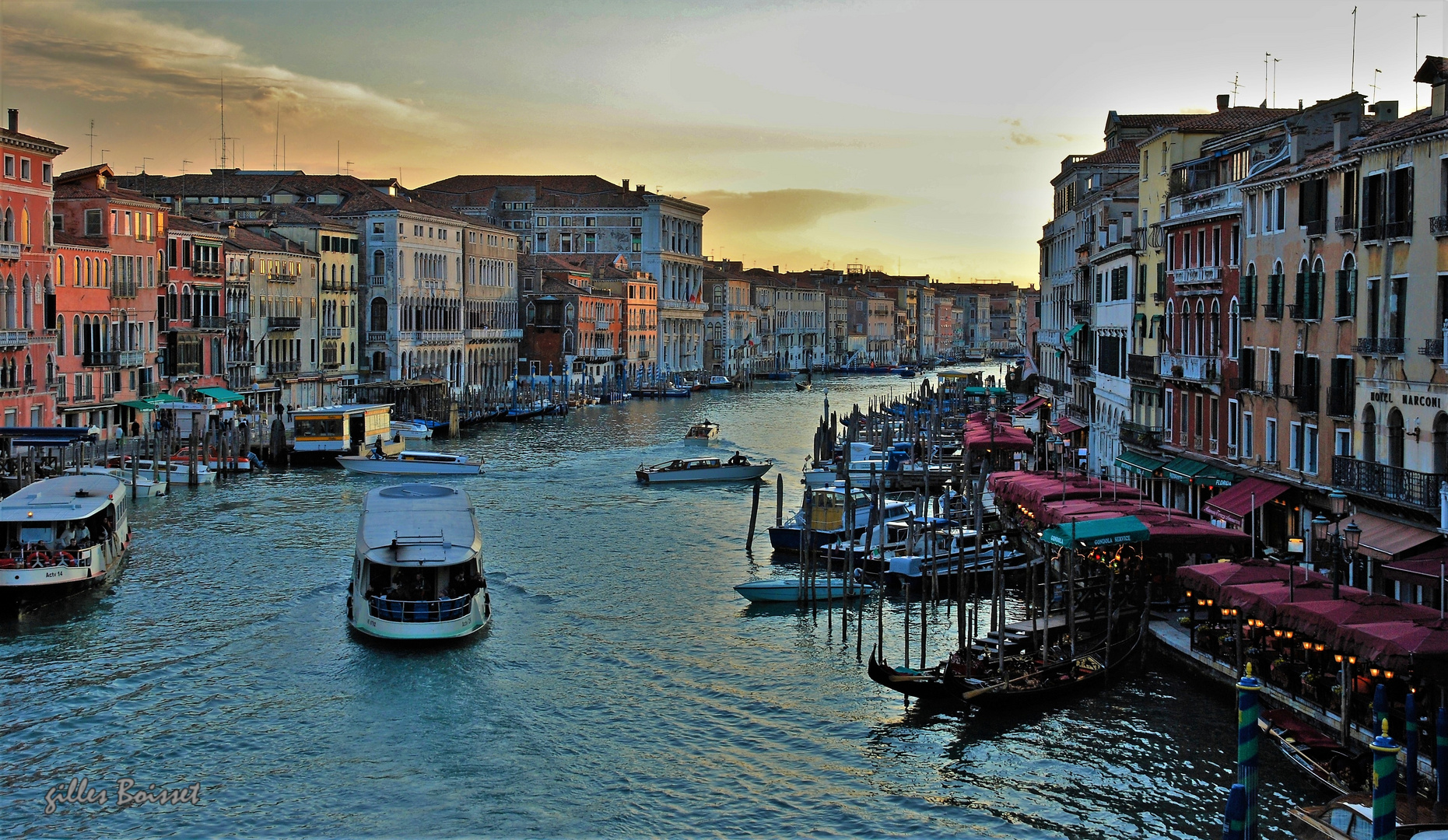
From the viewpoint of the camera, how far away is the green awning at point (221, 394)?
39594 mm

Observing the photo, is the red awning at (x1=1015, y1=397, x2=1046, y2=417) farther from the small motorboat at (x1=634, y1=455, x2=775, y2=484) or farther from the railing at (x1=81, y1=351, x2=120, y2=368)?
the railing at (x1=81, y1=351, x2=120, y2=368)

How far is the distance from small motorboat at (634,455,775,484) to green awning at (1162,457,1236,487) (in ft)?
42.5

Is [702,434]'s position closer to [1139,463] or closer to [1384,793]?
[1139,463]

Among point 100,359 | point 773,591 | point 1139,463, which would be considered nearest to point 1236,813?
point 773,591

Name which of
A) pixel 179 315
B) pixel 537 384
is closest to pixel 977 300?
pixel 537 384

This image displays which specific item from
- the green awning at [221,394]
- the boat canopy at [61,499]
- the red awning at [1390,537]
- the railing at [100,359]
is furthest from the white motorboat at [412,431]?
the red awning at [1390,537]

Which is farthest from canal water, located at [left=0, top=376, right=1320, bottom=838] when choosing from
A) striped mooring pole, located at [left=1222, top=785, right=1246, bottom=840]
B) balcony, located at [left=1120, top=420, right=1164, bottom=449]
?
balcony, located at [left=1120, top=420, right=1164, bottom=449]

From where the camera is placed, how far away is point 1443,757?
1031 centimetres

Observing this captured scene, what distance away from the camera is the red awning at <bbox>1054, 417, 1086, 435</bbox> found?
31280mm

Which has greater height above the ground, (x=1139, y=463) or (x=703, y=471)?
(x=1139, y=463)

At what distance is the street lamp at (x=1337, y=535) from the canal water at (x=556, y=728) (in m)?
1.73

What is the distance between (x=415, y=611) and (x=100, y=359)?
2154cm

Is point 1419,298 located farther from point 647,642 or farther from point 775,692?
point 647,642

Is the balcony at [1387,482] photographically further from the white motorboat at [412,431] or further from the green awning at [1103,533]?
the white motorboat at [412,431]
